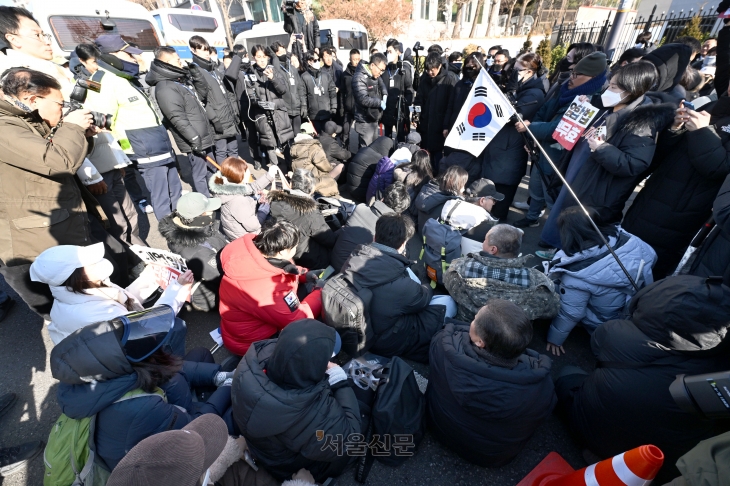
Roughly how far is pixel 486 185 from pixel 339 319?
102 inches

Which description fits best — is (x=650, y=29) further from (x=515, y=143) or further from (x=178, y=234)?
(x=178, y=234)

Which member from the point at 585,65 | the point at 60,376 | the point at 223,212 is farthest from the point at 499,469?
the point at 585,65

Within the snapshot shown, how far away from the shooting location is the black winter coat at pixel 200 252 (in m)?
2.76

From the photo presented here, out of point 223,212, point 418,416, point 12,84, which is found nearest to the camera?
point 418,416

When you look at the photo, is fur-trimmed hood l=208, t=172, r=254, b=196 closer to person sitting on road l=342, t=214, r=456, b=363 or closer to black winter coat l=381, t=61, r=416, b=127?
person sitting on road l=342, t=214, r=456, b=363

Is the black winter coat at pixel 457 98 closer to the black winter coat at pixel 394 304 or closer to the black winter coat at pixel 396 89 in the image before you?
the black winter coat at pixel 396 89

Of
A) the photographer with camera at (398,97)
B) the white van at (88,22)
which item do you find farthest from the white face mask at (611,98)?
the white van at (88,22)

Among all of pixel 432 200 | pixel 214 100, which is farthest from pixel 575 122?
pixel 214 100

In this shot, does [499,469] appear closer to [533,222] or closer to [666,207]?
[666,207]

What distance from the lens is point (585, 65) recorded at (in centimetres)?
343

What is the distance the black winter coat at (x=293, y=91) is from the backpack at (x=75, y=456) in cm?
562

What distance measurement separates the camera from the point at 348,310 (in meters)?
2.10

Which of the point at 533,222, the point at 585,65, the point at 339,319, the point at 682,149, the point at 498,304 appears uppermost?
the point at 585,65

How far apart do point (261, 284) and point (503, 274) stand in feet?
5.43
